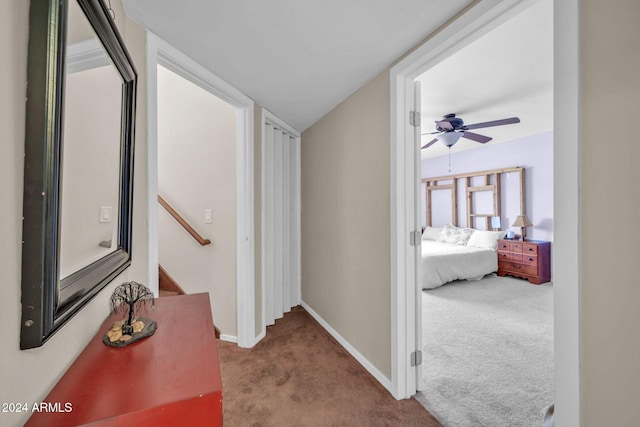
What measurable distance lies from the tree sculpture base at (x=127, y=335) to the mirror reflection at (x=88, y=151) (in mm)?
227

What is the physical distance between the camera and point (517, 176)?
4.95m

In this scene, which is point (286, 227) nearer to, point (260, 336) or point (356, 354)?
point (260, 336)

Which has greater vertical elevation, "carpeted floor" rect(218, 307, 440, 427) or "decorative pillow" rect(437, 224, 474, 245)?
"decorative pillow" rect(437, 224, 474, 245)

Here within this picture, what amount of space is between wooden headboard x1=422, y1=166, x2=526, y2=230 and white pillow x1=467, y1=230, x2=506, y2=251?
372 mm

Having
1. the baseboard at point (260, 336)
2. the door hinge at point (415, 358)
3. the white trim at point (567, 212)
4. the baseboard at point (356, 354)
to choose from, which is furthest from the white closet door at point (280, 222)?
the white trim at point (567, 212)

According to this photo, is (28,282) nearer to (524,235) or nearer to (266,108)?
(266,108)

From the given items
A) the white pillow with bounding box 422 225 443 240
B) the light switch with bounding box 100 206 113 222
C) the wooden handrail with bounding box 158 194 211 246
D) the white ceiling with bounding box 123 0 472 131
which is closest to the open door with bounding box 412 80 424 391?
the white ceiling with bounding box 123 0 472 131

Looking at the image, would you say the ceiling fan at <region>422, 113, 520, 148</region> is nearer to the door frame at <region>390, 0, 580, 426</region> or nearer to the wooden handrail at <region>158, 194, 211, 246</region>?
the door frame at <region>390, 0, 580, 426</region>

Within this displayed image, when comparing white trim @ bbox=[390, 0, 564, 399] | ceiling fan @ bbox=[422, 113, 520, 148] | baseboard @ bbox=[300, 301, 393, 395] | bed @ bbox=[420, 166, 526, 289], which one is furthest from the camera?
bed @ bbox=[420, 166, 526, 289]

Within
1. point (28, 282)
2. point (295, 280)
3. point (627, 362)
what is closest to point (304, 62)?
point (28, 282)

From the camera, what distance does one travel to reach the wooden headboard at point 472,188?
504 centimetres

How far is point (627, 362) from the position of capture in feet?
2.67

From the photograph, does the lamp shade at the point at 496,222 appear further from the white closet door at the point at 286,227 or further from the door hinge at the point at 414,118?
the door hinge at the point at 414,118

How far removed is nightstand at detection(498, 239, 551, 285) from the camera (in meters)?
4.39
